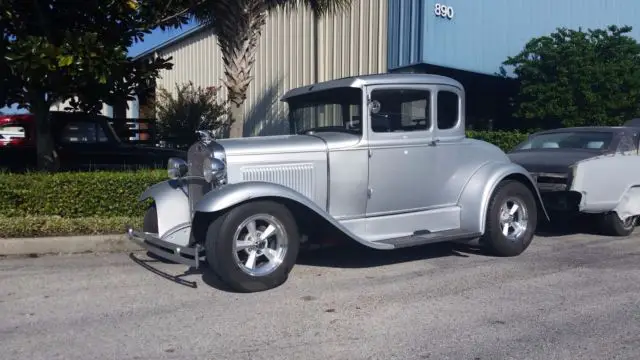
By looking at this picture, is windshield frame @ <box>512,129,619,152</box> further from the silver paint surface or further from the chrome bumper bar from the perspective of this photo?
the chrome bumper bar

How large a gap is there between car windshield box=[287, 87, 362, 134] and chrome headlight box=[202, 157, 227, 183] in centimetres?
141

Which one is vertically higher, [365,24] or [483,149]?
[365,24]

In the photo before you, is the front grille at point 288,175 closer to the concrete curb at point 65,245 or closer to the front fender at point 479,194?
the front fender at point 479,194

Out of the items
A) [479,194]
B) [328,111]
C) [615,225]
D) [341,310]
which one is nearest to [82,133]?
[328,111]

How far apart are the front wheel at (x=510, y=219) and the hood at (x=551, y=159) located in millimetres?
1016

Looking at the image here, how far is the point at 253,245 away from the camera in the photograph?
206 inches

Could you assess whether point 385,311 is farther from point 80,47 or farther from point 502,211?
point 80,47

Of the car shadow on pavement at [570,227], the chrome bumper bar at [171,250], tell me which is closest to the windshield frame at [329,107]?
the chrome bumper bar at [171,250]

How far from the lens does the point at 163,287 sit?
5508 millimetres

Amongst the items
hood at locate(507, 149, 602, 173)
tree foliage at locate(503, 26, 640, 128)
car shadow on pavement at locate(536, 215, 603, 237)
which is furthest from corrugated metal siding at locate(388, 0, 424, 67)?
car shadow on pavement at locate(536, 215, 603, 237)

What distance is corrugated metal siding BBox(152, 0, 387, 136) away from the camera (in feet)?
49.2

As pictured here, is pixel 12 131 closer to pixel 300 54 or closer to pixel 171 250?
pixel 171 250

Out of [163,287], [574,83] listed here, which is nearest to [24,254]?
[163,287]

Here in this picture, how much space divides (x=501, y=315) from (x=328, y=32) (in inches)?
507
